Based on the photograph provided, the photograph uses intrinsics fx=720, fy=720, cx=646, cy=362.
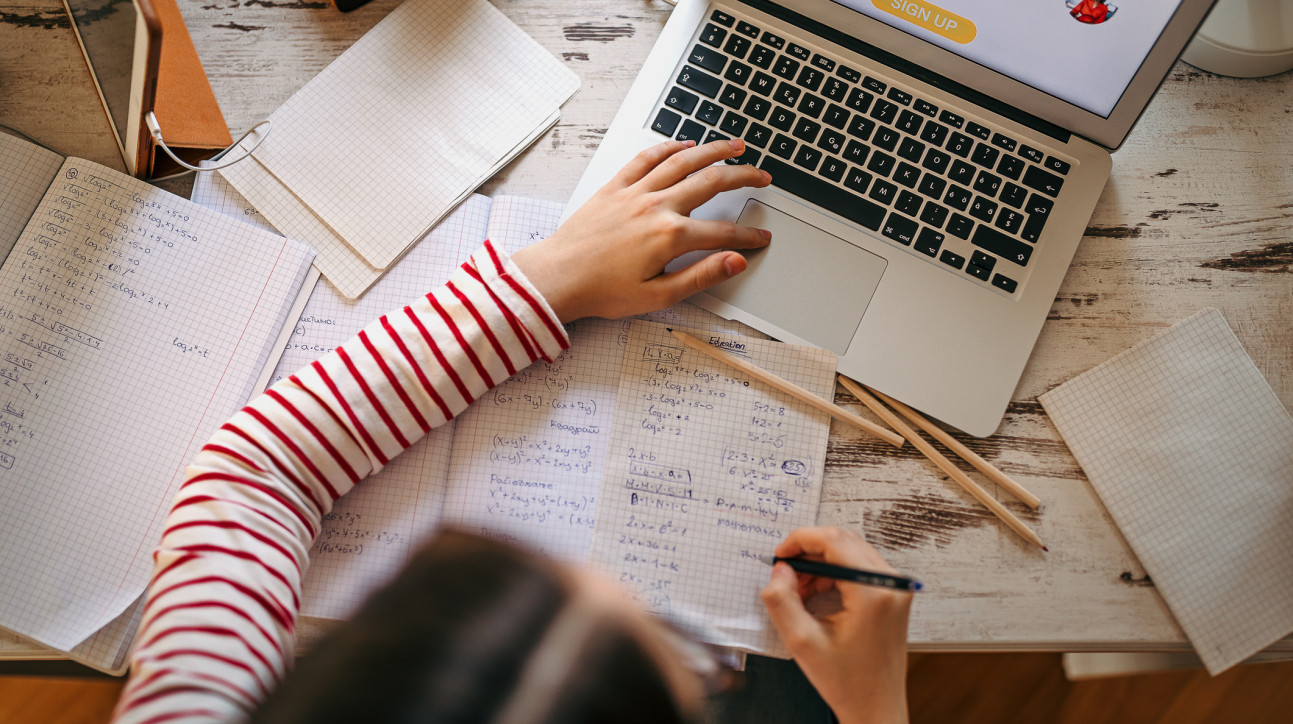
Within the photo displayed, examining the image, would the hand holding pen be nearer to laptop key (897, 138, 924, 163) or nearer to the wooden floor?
laptop key (897, 138, 924, 163)

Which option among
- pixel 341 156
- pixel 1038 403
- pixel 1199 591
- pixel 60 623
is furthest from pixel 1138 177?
pixel 60 623

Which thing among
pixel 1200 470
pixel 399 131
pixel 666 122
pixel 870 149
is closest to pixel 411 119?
pixel 399 131

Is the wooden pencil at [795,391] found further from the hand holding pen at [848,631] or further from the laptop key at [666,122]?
the laptop key at [666,122]

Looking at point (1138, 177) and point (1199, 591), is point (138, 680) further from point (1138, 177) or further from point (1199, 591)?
point (1138, 177)

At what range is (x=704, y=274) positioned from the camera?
2.19 feet

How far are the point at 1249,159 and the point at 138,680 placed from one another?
43.9 inches

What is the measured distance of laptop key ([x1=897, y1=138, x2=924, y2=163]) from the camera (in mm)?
711

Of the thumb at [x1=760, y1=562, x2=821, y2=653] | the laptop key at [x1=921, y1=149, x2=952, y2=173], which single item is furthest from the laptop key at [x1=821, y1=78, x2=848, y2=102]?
the thumb at [x1=760, y1=562, x2=821, y2=653]

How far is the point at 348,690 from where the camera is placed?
1.22ft

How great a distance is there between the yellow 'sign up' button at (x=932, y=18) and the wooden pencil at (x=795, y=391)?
0.36 metres

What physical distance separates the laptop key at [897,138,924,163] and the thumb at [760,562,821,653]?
41cm

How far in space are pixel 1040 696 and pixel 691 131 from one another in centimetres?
108

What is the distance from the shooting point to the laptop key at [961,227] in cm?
70

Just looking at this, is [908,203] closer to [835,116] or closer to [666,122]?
[835,116]
